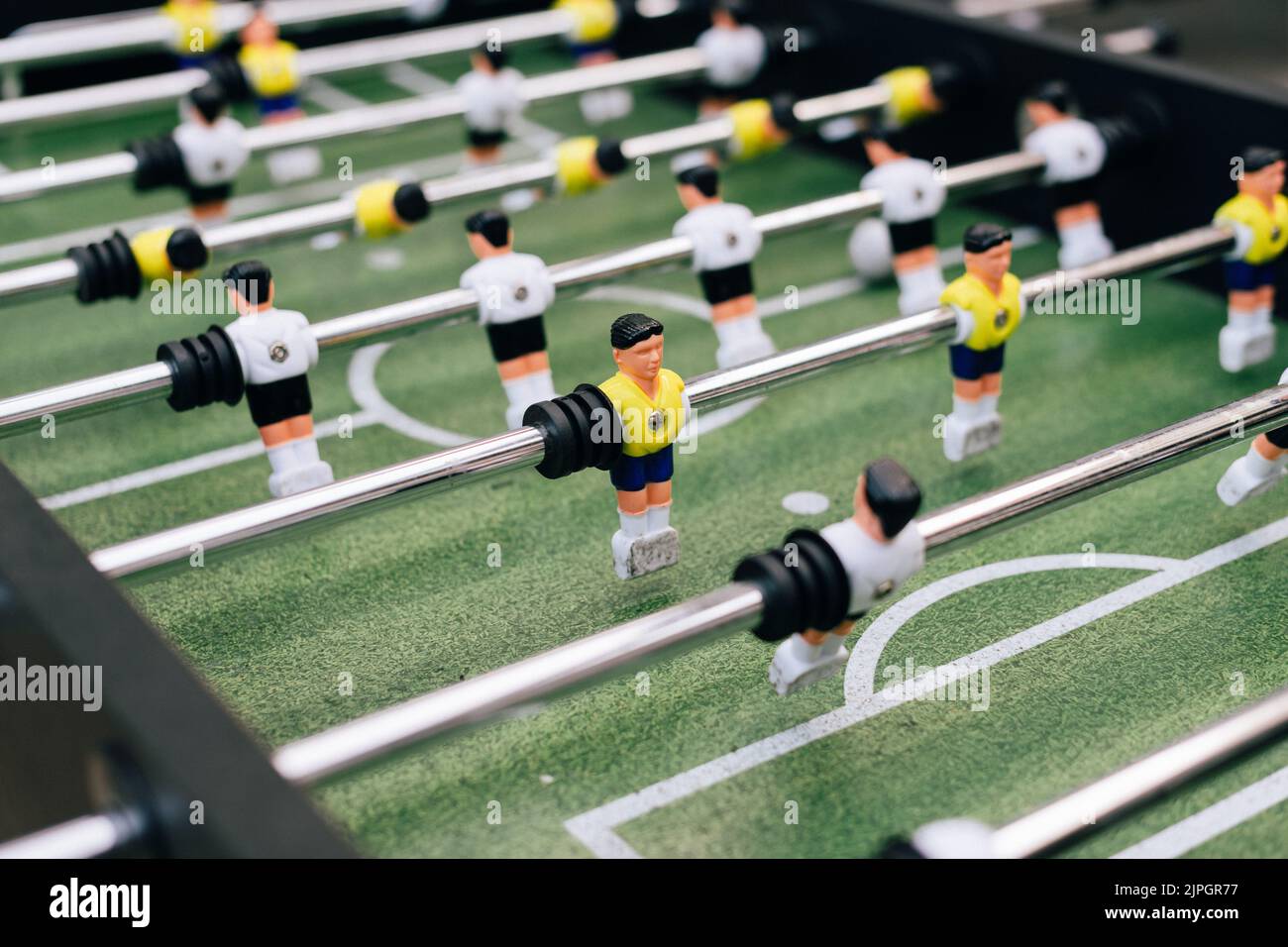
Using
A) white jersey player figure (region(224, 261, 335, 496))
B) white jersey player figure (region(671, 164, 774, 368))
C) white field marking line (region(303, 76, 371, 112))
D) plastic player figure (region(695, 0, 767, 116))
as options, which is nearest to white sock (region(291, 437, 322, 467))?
white jersey player figure (region(224, 261, 335, 496))

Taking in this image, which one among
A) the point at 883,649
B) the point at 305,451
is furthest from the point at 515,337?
the point at 883,649

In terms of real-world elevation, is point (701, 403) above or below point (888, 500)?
above

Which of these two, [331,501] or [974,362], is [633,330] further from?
[974,362]

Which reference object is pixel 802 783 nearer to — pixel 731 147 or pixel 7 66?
pixel 731 147

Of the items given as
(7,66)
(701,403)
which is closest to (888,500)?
(701,403)

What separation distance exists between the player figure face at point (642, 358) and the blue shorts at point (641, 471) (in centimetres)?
14

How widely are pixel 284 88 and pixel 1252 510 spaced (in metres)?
2.92

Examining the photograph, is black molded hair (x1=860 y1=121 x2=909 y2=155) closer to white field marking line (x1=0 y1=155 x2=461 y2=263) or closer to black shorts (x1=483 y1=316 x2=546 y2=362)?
black shorts (x1=483 y1=316 x2=546 y2=362)

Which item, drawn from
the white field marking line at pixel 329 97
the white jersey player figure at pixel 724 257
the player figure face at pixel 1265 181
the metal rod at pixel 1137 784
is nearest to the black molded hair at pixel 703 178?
the white jersey player figure at pixel 724 257

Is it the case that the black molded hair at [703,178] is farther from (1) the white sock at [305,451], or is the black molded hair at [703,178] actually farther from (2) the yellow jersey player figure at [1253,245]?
(2) the yellow jersey player figure at [1253,245]

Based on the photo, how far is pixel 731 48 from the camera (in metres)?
4.66
